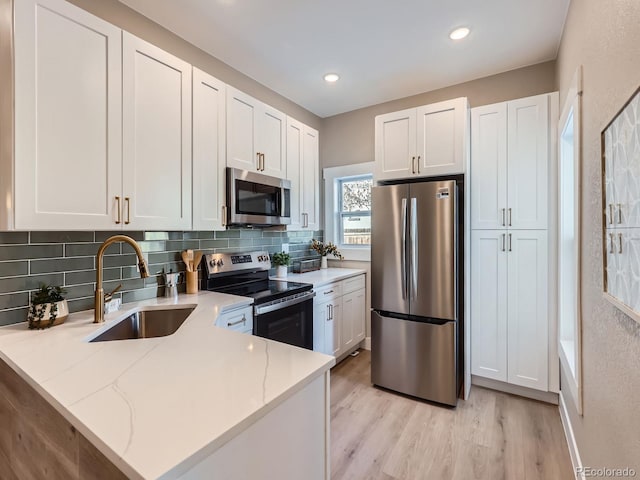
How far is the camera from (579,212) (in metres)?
1.59

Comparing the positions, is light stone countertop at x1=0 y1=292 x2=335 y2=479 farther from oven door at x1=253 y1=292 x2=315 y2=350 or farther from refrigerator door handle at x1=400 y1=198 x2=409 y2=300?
refrigerator door handle at x1=400 y1=198 x2=409 y2=300

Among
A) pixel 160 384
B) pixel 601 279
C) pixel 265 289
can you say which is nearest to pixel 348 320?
pixel 265 289

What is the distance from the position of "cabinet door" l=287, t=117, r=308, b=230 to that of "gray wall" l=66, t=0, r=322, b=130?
1.66ft

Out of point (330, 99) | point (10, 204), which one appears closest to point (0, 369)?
point (10, 204)

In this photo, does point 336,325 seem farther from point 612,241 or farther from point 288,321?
point 612,241

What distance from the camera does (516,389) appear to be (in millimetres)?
2613

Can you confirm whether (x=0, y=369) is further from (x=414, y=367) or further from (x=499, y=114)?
(x=499, y=114)

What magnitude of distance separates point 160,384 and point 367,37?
8.46 ft

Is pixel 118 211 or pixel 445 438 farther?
pixel 445 438

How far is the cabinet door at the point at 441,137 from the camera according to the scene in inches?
99.7

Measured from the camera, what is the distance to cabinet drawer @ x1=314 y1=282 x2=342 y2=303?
2799 millimetres

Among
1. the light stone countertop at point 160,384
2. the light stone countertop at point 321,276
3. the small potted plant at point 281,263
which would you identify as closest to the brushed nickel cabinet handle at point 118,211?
the light stone countertop at point 160,384

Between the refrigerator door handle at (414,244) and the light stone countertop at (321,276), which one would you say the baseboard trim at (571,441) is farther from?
the light stone countertop at (321,276)

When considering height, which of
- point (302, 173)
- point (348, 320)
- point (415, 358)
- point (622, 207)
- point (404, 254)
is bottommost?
point (415, 358)
